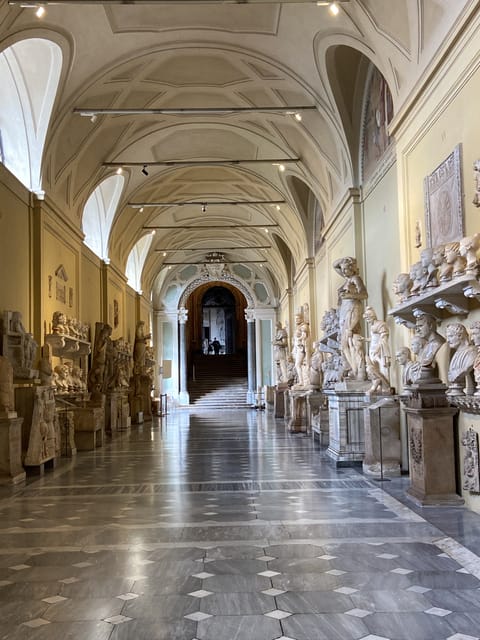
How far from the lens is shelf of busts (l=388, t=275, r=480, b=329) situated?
5.88m

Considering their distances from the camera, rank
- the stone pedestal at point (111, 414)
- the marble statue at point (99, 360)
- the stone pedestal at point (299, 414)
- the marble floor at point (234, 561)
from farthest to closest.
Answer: the stone pedestal at point (111, 414), the marble statue at point (99, 360), the stone pedestal at point (299, 414), the marble floor at point (234, 561)

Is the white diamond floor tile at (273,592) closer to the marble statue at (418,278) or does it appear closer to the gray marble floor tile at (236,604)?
the gray marble floor tile at (236,604)

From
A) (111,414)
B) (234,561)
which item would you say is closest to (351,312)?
(234,561)

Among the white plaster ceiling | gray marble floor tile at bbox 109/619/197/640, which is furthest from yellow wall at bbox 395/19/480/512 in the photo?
gray marble floor tile at bbox 109/619/197/640

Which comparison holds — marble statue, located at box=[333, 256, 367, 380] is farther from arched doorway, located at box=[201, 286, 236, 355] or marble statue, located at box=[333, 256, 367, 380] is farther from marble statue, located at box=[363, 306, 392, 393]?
arched doorway, located at box=[201, 286, 236, 355]

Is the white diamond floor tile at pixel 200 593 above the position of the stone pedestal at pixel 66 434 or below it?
below

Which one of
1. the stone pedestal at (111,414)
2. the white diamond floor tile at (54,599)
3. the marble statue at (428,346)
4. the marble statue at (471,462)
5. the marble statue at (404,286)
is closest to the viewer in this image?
the white diamond floor tile at (54,599)

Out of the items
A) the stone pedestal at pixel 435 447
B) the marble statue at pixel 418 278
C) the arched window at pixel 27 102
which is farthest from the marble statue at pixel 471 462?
the arched window at pixel 27 102

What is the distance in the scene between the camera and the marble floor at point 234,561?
3705 millimetres

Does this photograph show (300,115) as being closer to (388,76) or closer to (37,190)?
(388,76)

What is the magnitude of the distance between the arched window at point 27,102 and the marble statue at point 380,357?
22.5 ft

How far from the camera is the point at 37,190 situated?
1267cm

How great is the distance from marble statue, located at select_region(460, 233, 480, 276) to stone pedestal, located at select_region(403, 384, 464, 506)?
1665 mm

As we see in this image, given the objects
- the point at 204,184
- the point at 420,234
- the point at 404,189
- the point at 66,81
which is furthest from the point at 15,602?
the point at 204,184
